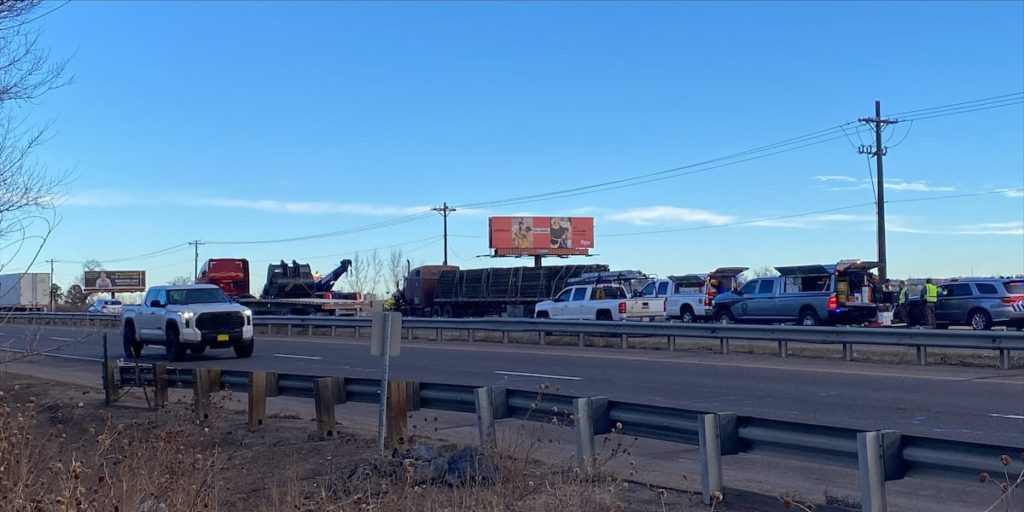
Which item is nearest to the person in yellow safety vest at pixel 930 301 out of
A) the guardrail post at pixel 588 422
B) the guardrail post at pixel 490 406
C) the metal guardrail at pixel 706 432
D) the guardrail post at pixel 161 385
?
the metal guardrail at pixel 706 432

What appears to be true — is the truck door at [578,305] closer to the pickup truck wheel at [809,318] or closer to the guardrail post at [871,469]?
the pickup truck wheel at [809,318]

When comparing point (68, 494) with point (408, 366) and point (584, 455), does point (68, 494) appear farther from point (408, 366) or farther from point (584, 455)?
point (408, 366)

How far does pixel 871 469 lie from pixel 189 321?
20.5m

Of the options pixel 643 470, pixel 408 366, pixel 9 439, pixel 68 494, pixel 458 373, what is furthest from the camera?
pixel 408 366

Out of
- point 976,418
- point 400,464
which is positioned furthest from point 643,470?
point 976,418

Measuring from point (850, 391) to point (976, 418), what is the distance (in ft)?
10.5

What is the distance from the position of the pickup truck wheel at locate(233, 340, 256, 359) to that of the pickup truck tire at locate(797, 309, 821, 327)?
15.8 meters

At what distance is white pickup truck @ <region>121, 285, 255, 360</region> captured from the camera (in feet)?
81.6

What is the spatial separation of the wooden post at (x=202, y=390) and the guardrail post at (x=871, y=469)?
881cm

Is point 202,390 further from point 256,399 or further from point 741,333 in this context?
point 741,333

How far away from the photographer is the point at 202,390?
1352 cm

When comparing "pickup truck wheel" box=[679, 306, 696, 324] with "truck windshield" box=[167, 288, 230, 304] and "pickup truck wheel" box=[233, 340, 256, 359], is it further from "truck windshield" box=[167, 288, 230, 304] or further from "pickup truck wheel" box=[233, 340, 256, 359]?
"truck windshield" box=[167, 288, 230, 304]

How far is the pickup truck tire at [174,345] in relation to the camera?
24875 mm

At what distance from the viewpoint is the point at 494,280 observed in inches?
1943
